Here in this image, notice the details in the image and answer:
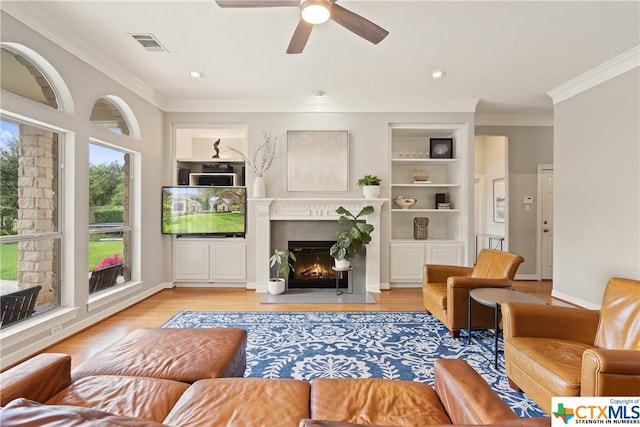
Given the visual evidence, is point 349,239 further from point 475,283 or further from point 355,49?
point 355,49

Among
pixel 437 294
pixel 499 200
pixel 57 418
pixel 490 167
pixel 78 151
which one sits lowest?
pixel 437 294

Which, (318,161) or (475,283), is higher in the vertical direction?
(318,161)

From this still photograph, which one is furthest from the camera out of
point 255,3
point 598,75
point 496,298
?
point 598,75

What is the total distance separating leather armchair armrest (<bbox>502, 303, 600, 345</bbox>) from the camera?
2014 mm

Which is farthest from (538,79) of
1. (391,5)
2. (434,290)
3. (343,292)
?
(343,292)

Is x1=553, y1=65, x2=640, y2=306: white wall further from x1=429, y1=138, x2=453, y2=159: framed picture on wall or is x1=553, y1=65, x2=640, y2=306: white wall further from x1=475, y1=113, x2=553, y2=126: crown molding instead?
x1=429, y1=138, x2=453, y2=159: framed picture on wall

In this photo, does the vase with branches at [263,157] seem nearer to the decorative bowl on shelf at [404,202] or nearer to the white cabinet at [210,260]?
the white cabinet at [210,260]

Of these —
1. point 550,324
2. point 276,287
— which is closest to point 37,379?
point 550,324

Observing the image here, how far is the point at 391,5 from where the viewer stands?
2.44m

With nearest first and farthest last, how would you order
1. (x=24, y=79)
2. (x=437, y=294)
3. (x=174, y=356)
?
(x=174, y=356), (x=24, y=79), (x=437, y=294)

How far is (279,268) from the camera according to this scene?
4.58m

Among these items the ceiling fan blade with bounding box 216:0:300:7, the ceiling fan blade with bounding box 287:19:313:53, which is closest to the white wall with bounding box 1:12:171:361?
the ceiling fan blade with bounding box 216:0:300:7

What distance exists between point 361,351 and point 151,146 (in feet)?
13.2

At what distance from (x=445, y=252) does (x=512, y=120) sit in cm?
270
